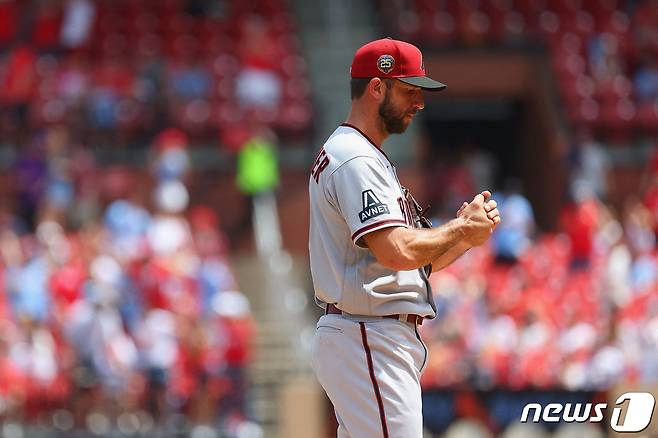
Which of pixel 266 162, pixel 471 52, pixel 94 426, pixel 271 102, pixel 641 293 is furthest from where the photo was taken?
pixel 471 52

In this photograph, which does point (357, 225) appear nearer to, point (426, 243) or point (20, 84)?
point (426, 243)

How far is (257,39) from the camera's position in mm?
18156

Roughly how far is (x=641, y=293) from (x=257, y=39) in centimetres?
857

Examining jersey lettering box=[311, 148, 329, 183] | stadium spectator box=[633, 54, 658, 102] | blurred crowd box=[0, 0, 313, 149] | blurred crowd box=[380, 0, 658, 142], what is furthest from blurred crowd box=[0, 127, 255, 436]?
jersey lettering box=[311, 148, 329, 183]

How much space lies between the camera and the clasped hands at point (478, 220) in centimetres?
470

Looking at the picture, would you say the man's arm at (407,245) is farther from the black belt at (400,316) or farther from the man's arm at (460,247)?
the black belt at (400,316)

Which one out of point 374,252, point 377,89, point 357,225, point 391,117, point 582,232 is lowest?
point 582,232

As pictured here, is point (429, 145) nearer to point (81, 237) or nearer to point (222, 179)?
point (222, 179)

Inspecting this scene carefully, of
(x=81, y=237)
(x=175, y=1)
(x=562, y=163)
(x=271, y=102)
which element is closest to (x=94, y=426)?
(x=81, y=237)

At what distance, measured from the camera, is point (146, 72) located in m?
17.8

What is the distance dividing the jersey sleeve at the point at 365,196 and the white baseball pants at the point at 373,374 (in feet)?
1.17

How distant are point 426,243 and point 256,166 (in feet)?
39.0

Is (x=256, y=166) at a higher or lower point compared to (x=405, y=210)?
lower

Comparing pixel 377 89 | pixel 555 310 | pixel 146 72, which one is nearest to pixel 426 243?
pixel 377 89
